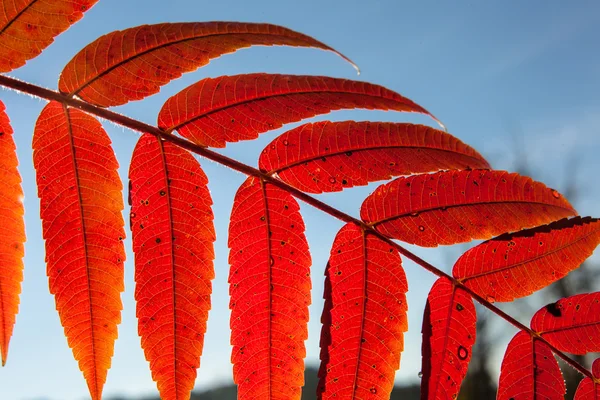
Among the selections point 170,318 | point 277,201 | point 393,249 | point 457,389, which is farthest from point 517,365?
point 170,318

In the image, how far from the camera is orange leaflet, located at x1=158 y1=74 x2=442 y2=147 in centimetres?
133

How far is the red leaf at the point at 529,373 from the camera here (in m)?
1.37

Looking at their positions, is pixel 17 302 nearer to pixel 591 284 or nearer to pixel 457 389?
pixel 457 389

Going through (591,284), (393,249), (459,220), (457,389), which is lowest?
(457,389)

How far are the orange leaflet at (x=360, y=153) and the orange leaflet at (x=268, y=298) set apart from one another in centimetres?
14

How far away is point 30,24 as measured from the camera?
121cm

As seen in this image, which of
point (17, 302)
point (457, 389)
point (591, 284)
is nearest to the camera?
point (17, 302)

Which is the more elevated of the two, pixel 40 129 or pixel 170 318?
pixel 40 129

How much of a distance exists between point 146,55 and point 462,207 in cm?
95

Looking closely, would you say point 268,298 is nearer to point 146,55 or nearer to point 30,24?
point 146,55

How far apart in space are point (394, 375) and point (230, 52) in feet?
3.13

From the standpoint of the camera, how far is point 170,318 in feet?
4.26

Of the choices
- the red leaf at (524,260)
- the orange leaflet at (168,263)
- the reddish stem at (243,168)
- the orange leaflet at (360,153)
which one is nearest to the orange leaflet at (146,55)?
the reddish stem at (243,168)

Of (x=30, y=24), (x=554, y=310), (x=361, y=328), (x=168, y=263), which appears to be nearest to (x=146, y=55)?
(x=30, y=24)
